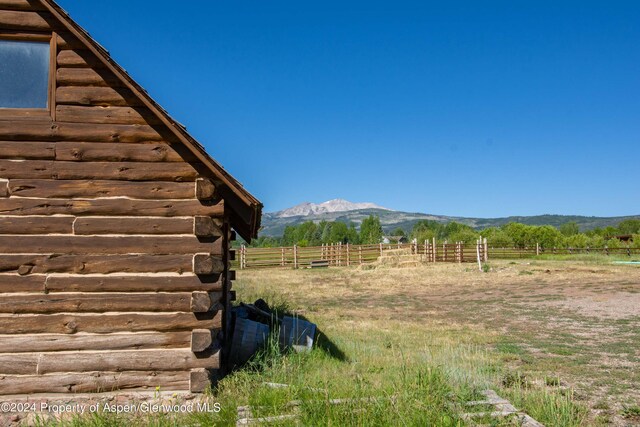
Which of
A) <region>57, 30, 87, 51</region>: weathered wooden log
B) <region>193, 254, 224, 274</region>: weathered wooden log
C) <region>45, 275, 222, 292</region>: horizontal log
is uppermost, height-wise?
<region>57, 30, 87, 51</region>: weathered wooden log

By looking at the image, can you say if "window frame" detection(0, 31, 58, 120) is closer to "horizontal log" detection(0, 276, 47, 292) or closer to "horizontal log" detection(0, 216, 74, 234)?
"horizontal log" detection(0, 216, 74, 234)

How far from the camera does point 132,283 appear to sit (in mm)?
6676

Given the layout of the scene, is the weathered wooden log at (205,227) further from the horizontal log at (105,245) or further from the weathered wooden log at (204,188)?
the weathered wooden log at (204,188)

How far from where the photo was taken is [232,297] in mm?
10039

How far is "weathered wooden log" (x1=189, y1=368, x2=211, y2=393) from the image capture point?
6.45 metres

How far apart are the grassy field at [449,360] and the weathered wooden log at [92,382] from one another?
0.70m

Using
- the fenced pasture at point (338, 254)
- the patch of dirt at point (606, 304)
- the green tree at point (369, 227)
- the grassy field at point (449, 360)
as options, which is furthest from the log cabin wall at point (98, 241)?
the green tree at point (369, 227)


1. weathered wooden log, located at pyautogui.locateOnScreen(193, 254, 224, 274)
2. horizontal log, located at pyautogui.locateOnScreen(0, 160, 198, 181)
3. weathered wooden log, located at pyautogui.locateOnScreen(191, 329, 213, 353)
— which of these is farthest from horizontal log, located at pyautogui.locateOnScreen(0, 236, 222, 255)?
weathered wooden log, located at pyautogui.locateOnScreen(191, 329, 213, 353)

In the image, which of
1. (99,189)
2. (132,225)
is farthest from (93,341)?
(99,189)

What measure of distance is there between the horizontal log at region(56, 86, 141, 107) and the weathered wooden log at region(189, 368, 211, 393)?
4015 millimetres

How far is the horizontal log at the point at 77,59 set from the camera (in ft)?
22.2

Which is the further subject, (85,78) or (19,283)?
(85,78)

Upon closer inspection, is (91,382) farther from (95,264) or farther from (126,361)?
(95,264)

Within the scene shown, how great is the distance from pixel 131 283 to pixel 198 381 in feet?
5.56
